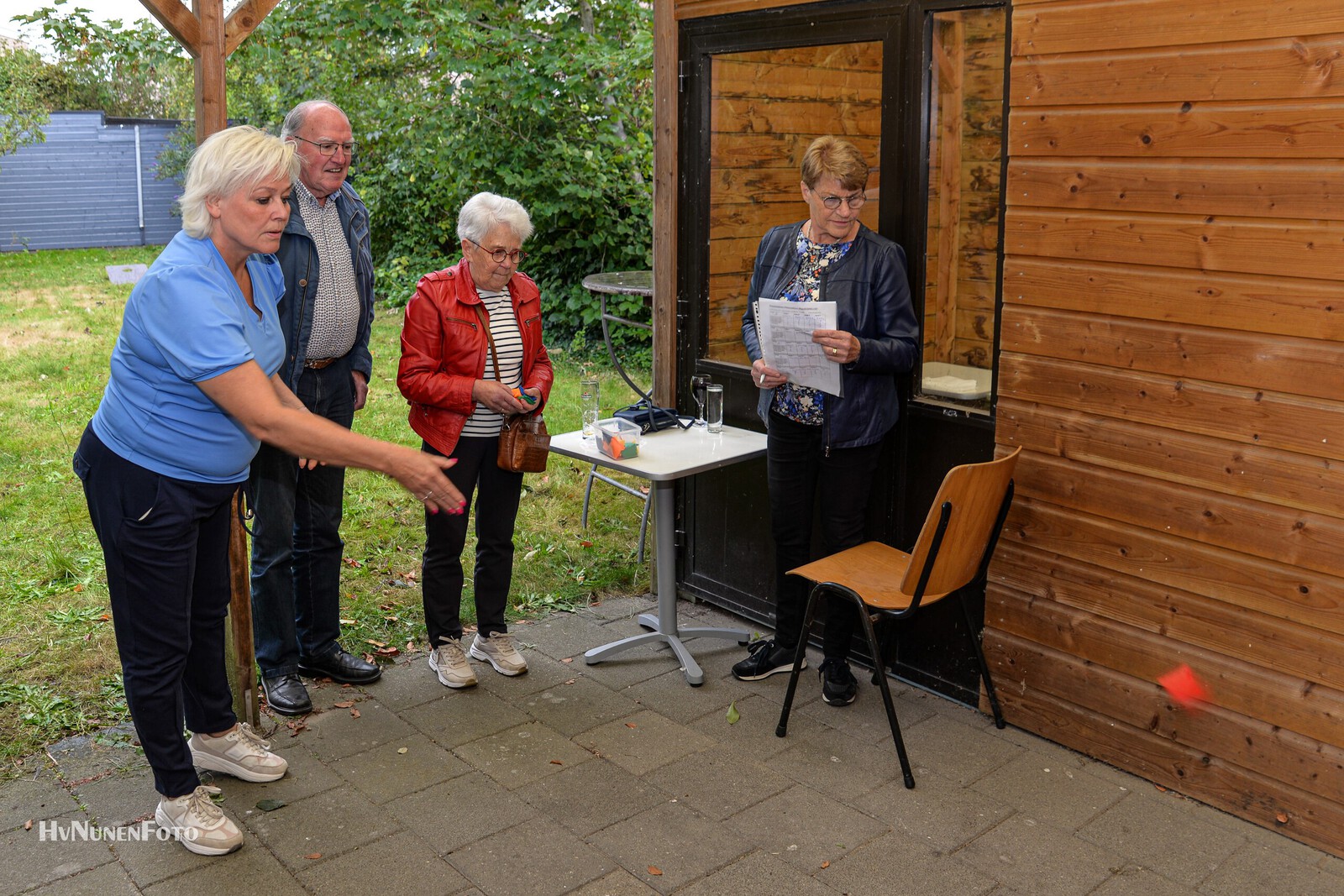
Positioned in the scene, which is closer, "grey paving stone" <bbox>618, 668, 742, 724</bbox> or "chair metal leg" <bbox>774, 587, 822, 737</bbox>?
"chair metal leg" <bbox>774, 587, 822, 737</bbox>

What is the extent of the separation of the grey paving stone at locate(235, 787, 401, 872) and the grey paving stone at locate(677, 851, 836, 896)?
36.5 inches

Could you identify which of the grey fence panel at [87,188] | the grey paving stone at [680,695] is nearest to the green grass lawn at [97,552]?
the grey paving stone at [680,695]

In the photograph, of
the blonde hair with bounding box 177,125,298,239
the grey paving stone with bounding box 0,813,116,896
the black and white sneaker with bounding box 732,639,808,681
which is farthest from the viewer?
the black and white sneaker with bounding box 732,639,808,681

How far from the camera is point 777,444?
4.27 meters

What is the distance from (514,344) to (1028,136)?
71.8 inches

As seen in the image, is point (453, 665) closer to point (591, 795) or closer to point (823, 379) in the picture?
point (591, 795)

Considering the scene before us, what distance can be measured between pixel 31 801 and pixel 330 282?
72.2 inches

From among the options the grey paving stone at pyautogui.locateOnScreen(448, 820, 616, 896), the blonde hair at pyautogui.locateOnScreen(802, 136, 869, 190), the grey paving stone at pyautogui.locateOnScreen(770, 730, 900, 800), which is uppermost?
the blonde hair at pyautogui.locateOnScreen(802, 136, 869, 190)

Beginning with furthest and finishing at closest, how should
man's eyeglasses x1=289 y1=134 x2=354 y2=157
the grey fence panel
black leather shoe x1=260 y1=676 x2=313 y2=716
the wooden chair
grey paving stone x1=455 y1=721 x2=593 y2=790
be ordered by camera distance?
the grey fence panel < black leather shoe x1=260 y1=676 x2=313 y2=716 < man's eyeglasses x1=289 y1=134 x2=354 y2=157 < grey paving stone x1=455 y1=721 x2=593 y2=790 < the wooden chair

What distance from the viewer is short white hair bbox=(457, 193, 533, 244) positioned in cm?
391

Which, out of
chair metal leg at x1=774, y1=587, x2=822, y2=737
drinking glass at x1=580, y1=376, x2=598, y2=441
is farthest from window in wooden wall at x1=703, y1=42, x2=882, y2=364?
chair metal leg at x1=774, y1=587, x2=822, y2=737

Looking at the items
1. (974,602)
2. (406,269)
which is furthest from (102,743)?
(406,269)

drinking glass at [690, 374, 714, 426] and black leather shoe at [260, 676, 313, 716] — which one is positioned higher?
drinking glass at [690, 374, 714, 426]

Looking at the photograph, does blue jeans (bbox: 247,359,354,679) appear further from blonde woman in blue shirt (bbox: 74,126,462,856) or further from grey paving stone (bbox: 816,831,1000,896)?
grey paving stone (bbox: 816,831,1000,896)
